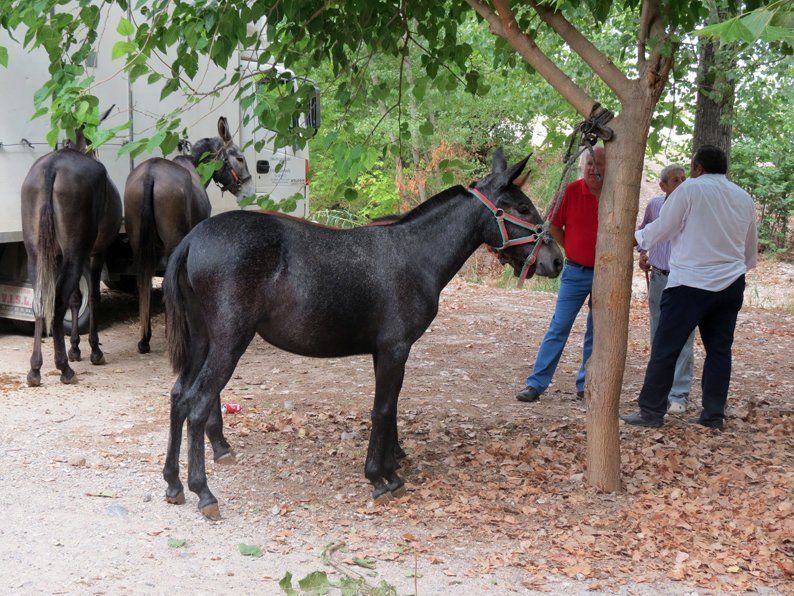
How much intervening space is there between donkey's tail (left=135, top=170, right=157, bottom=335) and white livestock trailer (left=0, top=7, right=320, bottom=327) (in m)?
0.76

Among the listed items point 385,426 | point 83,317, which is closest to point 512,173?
point 385,426

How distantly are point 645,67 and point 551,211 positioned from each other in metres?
1.01

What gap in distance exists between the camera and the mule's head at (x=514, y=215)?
16.9 ft

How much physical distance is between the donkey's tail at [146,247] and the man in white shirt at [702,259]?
4.84 meters

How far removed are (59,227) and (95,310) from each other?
47.4 inches

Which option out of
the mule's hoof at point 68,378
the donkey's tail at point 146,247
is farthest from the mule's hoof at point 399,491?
the donkey's tail at point 146,247

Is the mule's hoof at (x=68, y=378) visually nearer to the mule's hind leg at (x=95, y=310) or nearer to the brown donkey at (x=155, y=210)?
the mule's hind leg at (x=95, y=310)

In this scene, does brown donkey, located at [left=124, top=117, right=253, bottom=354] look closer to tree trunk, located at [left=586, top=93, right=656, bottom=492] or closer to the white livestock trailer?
the white livestock trailer

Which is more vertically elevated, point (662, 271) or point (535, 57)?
point (535, 57)

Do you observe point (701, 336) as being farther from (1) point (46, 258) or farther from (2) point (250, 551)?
(1) point (46, 258)

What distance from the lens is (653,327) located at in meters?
7.10

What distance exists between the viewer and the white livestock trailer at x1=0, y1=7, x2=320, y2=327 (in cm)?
830

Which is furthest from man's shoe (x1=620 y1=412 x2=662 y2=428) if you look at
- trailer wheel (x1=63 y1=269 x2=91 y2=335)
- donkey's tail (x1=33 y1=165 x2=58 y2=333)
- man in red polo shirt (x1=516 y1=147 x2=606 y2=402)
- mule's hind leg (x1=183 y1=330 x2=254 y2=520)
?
trailer wheel (x1=63 y1=269 x2=91 y2=335)

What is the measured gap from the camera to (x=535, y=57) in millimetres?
5086
